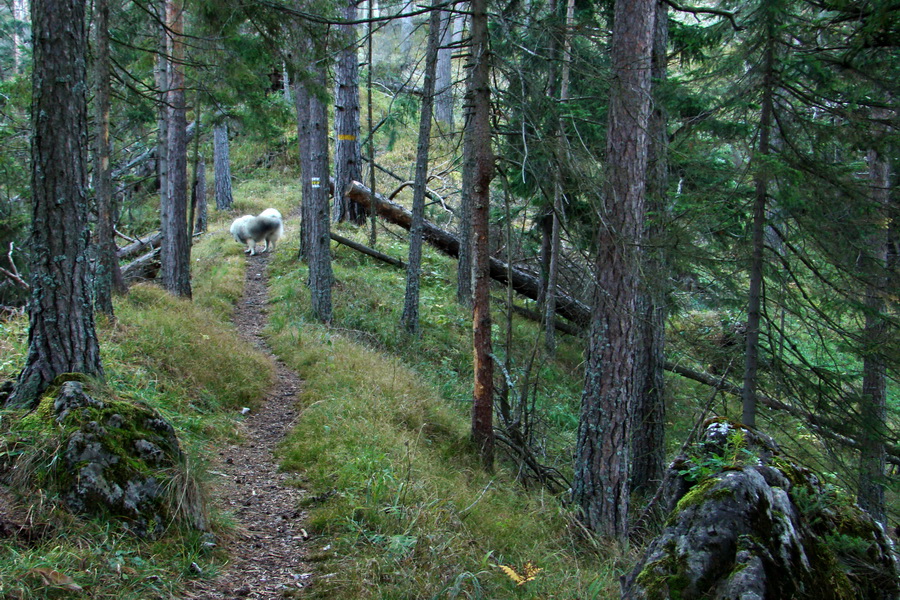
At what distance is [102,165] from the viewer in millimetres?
8359

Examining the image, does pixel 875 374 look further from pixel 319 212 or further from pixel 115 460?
pixel 115 460

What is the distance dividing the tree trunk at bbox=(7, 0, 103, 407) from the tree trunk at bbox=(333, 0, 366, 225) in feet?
38.3

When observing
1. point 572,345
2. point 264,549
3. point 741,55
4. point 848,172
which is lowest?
point 572,345

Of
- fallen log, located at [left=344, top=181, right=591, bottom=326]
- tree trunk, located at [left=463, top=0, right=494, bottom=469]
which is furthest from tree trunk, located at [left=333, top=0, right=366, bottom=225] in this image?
tree trunk, located at [left=463, top=0, right=494, bottom=469]

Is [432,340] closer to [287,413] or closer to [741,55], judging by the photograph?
[287,413]

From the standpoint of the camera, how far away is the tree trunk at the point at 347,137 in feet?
55.0

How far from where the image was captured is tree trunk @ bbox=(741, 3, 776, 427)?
298 inches

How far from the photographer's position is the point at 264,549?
4738 mm

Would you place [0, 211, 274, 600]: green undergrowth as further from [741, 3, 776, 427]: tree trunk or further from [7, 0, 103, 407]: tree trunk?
[741, 3, 776, 427]: tree trunk

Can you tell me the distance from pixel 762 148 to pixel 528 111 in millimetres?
3974

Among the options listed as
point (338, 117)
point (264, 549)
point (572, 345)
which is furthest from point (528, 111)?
point (338, 117)

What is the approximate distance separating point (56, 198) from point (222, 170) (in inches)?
796

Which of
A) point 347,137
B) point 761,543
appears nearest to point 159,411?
point 761,543

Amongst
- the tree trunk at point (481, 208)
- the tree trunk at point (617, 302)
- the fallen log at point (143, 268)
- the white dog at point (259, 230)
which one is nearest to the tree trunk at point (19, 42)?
the fallen log at point (143, 268)
